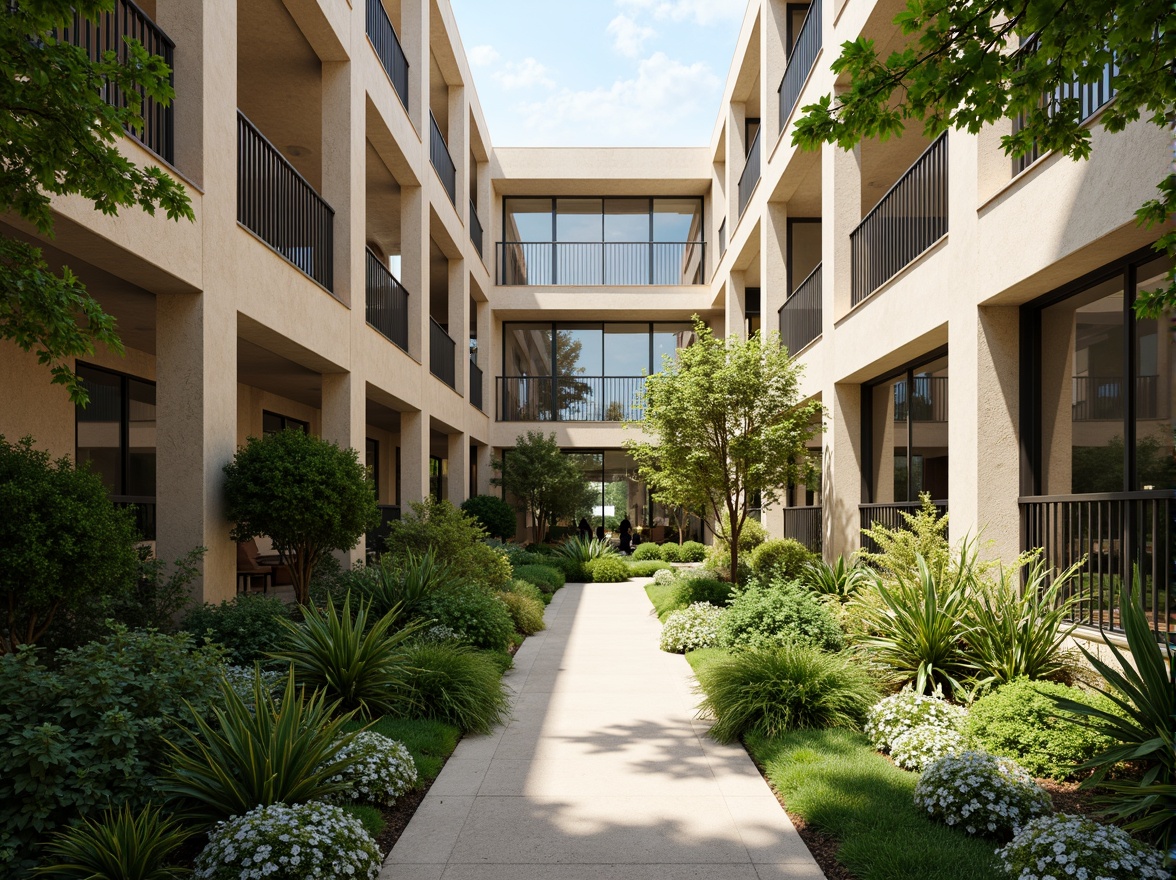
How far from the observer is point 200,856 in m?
3.78

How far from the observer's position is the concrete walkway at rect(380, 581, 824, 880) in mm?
4199

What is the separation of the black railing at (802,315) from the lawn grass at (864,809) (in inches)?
356

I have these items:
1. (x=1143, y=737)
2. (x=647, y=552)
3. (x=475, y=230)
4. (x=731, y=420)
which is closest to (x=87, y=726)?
(x=1143, y=737)

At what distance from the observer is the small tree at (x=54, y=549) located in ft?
16.9

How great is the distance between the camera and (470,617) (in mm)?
9117

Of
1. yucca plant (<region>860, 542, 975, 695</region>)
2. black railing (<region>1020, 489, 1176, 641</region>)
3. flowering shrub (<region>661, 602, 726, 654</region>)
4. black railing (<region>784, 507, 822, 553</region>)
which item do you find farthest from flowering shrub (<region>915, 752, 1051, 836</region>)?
black railing (<region>784, 507, 822, 553</region>)

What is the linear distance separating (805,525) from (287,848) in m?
12.9

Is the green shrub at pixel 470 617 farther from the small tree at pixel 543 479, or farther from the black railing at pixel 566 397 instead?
the black railing at pixel 566 397

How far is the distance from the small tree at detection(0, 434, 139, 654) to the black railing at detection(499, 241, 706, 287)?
20.0 meters

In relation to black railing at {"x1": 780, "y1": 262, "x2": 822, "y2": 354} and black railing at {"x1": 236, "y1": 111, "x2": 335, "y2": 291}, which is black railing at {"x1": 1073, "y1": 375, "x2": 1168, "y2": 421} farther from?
black railing at {"x1": 236, "y1": 111, "x2": 335, "y2": 291}

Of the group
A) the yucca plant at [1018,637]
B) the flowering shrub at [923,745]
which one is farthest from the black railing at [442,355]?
the flowering shrub at [923,745]

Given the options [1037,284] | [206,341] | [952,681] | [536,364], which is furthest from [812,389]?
[536,364]

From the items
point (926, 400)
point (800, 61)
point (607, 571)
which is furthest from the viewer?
point (607, 571)

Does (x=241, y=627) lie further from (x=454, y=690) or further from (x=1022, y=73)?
(x=1022, y=73)
